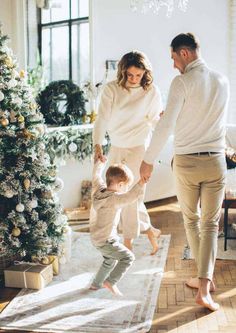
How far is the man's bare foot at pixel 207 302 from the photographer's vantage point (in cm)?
286

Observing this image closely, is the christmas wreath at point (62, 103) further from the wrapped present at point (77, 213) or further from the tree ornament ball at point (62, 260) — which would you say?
the tree ornament ball at point (62, 260)

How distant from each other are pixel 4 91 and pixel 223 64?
3.37m

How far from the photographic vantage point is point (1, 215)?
3277 mm

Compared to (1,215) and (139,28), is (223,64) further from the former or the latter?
(1,215)

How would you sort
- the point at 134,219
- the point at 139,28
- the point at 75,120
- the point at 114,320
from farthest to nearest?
1. the point at 139,28
2. the point at 75,120
3. the point at 134,219
4. the point at 114,320

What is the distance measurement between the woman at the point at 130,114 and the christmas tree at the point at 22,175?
40 cm

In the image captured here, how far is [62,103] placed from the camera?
4.93 metres

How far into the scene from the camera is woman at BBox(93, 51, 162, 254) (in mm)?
3309

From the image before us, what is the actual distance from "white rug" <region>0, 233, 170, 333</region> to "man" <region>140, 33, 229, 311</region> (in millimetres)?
403

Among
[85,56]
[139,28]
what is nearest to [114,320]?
[85,56]

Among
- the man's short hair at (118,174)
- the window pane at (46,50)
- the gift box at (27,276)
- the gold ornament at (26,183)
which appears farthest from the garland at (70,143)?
the man's short hair at (118,174)

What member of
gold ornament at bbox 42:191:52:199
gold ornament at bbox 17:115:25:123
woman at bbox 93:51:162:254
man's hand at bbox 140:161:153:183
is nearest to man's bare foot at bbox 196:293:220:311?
man's hand at bbox 140:161:153:183

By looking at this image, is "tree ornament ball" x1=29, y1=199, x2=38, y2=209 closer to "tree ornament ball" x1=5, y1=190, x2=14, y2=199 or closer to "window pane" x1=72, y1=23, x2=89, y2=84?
"tree ornament ball" x1=5, y1=190, x2=14, y2=199

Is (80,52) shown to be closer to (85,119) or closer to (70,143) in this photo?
(85,119)
